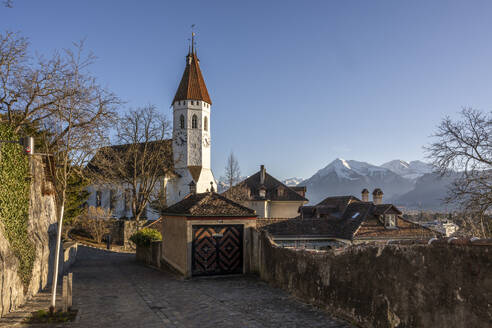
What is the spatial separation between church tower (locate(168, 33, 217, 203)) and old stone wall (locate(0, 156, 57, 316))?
1447 inches

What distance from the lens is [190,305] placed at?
1221cm

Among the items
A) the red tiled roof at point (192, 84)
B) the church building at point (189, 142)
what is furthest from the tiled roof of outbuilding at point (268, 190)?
the red tiled roof at point (192, 84)

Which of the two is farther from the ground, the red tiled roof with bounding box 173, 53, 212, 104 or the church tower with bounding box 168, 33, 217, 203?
the red tiled roof with bounding box 173, 53, 212, 104

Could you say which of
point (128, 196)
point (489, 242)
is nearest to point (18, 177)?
point (489, 242)

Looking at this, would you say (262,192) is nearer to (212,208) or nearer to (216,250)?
(212,208)

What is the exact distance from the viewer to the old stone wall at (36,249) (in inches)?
419

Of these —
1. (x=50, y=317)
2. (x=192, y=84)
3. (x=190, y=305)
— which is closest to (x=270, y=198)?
(x=192, y=84)

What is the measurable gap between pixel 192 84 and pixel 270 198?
21103 mm

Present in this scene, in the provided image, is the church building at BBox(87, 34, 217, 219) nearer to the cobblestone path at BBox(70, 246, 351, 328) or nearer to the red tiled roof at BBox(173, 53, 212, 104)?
the red tiled roof at BBox(173, 53, 212, 104)

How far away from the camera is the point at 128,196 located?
47312mm

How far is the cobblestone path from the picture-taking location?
1009 centimetres

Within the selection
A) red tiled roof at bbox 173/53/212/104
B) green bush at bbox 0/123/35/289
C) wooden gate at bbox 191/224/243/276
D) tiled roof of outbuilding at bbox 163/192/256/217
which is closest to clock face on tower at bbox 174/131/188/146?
red tiled roof at bbox 173/53/212/104

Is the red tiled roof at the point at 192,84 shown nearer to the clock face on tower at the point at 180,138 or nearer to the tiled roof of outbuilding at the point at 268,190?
the clock face on tower at the point at 180,138

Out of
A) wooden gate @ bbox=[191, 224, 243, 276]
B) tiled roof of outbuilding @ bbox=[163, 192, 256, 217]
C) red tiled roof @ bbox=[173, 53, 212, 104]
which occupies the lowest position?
wooden gate @ bbox=[191, 224, 243, 276]
